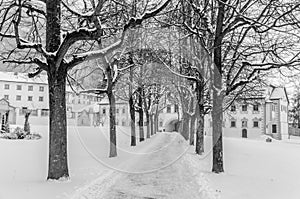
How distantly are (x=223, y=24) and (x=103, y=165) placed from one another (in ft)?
24.5

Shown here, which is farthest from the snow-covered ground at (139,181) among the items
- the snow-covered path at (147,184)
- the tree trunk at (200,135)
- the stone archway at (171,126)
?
the stone archway at (171,126)

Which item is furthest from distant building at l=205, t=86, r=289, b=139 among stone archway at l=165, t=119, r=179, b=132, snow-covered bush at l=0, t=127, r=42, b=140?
snow-covered bush at l=0, t=127, r=42, b=140

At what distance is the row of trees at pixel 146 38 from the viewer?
29.8ft

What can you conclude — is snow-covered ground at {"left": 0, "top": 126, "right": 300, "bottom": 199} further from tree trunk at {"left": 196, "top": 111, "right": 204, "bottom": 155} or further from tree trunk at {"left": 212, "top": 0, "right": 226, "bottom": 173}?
tree trunk at {"left": 196, "top": 111, "right": 204, "bottom": 155}

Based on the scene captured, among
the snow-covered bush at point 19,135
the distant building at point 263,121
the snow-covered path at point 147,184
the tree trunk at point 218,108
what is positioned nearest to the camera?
the snow-covered path at point 147,184

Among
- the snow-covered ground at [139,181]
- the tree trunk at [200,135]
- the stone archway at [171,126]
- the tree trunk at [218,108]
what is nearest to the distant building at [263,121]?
the stone archway at [171,126]

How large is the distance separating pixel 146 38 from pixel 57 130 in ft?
24.9

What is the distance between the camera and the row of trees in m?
9.09

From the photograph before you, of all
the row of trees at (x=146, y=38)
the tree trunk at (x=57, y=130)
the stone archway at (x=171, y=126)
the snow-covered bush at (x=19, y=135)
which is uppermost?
the row of trees at (x=146, y=38)

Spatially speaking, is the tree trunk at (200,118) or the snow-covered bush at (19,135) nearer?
the tree trunk at (200,118)

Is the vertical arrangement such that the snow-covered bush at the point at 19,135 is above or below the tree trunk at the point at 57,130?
below

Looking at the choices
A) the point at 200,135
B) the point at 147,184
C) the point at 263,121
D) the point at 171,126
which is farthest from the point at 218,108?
the point at 171,126

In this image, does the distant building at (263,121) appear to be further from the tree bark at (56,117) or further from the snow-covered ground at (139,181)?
the tree bark at (56,117)

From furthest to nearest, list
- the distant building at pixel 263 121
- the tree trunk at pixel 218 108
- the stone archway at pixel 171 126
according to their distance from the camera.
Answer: the stone archway at pixel 171 126 < the distant building at pixel 263 121 < the tree trunk at pixel 218 108
